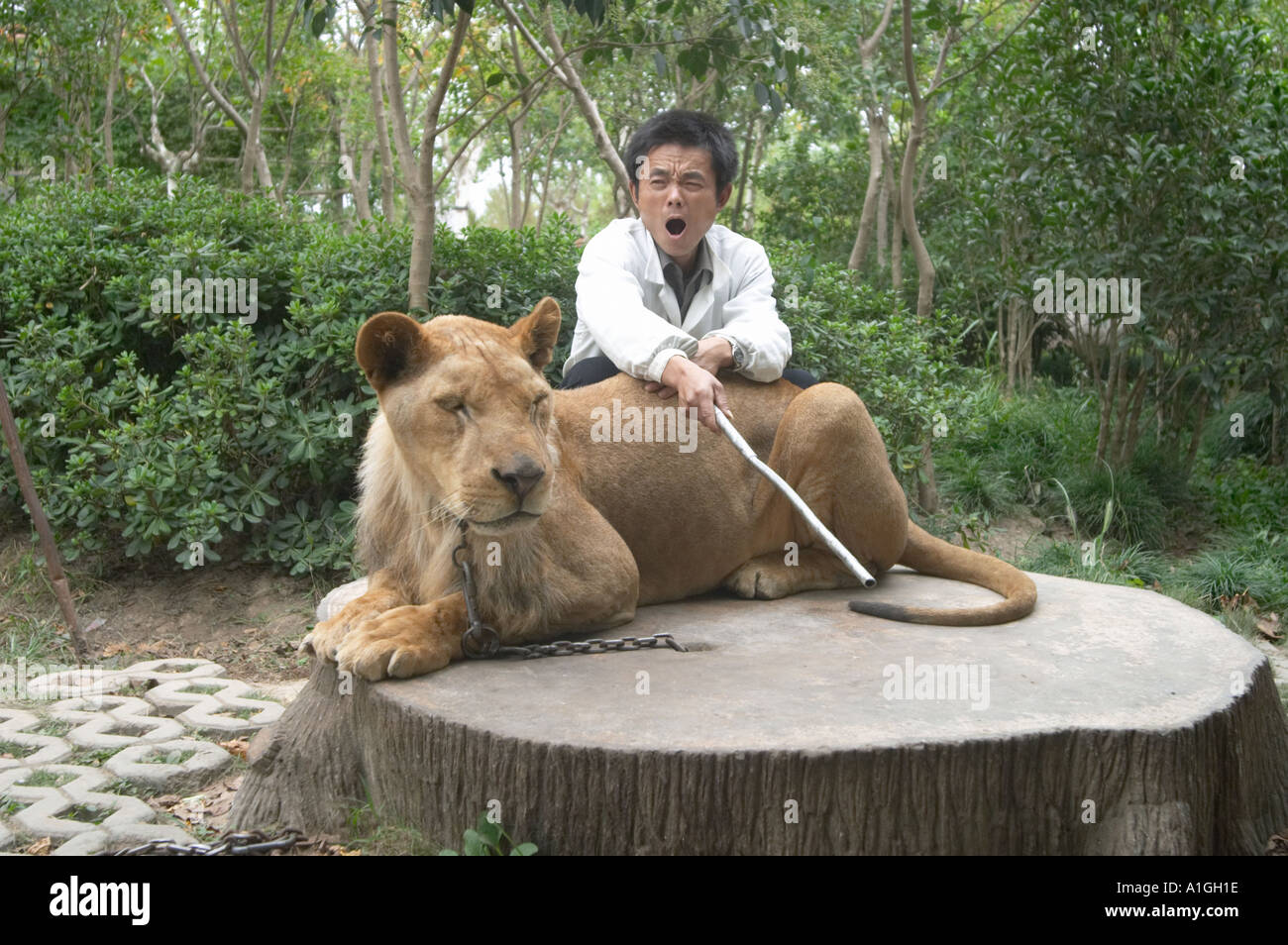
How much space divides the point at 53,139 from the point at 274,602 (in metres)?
8.20

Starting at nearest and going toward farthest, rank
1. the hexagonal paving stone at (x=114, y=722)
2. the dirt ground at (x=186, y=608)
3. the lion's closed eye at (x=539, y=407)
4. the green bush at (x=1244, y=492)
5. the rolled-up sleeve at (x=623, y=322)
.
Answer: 1. the lion's closed eye at (x=539, y=407)
2. the rolled-up sleeve at (x=623, y=322)
3. the hexagonal paving stone at (x=114, y=722)
4. the dirt ground at (x=186, y=608)
5. the green bush at (x=1244, y=492)

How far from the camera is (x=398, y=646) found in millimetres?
3180

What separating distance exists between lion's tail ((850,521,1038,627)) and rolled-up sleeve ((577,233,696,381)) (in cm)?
107

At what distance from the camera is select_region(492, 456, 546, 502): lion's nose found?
3057mm

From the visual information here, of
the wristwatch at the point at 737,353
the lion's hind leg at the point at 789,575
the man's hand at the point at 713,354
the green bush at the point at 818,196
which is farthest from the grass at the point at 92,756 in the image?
the green bush at the point at 818,196

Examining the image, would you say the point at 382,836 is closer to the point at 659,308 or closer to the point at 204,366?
the point at 659,308

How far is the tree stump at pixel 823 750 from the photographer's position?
2.73 metres

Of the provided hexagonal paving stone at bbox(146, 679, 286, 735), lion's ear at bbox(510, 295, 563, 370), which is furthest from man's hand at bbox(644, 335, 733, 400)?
hexagonal paving stone at bbox(146, 679, 286, 735)

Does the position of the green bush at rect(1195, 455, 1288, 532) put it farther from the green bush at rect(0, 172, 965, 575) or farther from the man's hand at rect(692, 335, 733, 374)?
the man's hand at rect(692, 335, 733, 374)

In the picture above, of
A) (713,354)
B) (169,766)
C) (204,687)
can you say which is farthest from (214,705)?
(713,354)

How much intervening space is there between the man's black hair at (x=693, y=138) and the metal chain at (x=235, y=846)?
8.95ft

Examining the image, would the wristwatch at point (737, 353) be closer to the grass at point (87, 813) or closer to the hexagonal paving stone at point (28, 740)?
the grass at point (87, 813)

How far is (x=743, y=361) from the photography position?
425 centimetres

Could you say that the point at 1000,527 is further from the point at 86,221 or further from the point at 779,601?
the point at 86,221
